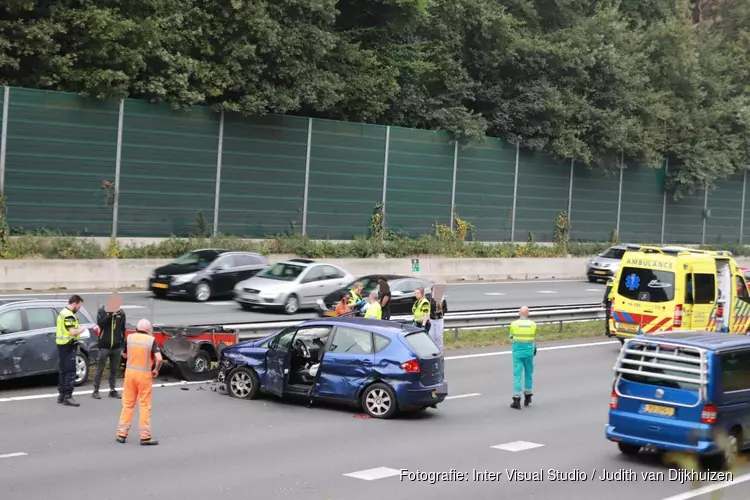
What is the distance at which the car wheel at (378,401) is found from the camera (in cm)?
1568

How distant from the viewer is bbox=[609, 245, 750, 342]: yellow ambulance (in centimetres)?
2294

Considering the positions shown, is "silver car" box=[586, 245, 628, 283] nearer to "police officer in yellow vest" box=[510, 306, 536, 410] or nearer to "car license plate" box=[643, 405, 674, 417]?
"police officer in yellow vest" box=[510, 306, 536, 410]

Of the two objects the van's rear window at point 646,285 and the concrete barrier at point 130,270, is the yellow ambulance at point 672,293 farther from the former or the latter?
the concrete barrier at point 130,270

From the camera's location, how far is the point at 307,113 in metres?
42.5

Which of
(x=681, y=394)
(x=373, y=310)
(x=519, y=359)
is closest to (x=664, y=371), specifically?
(x=681, y=394)

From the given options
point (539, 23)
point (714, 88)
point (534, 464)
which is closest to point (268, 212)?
point (539, 23)

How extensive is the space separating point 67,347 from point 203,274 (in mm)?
14024

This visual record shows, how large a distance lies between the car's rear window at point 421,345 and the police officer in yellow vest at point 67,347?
16.8 feet

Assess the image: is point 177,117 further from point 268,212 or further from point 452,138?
point 452,138

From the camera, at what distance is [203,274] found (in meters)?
29.5

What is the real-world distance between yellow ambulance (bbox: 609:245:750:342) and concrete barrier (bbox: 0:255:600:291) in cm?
1546

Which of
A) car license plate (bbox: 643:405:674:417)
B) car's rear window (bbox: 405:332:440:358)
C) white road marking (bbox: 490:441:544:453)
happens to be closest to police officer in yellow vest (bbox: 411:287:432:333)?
car's rear window (bbox: 405:332:440:358)

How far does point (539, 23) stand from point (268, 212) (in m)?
21.6

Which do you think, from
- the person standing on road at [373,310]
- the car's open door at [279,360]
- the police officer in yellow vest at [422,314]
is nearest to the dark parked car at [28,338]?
the car's open door at [279,360]
